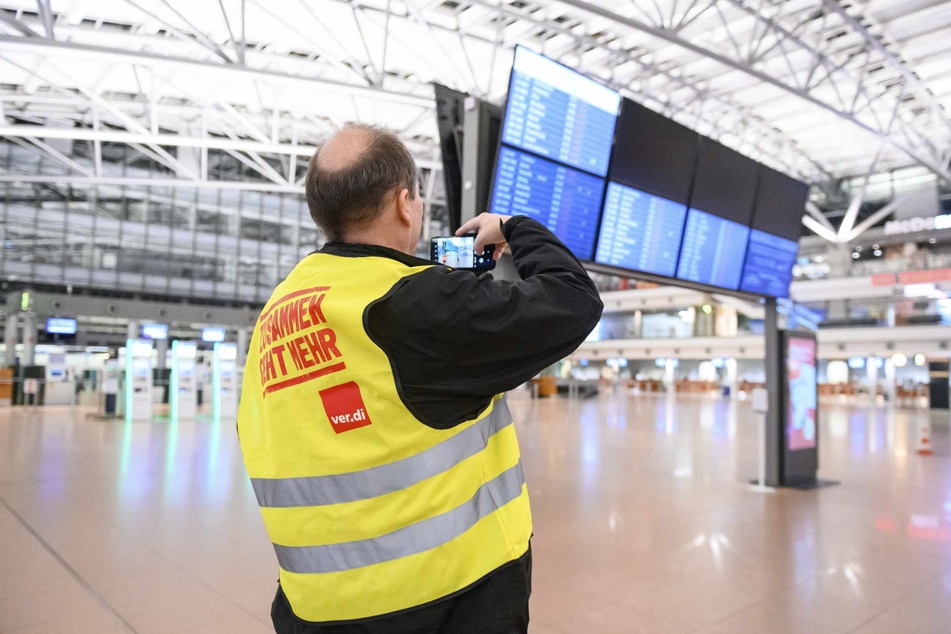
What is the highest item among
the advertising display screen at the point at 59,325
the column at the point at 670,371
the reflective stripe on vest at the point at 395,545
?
the advertising display screen at the point at 59,325

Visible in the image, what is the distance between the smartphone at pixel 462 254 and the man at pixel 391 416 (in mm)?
265

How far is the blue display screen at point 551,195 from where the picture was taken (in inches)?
212

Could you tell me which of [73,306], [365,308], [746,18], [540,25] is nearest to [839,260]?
[746,18]

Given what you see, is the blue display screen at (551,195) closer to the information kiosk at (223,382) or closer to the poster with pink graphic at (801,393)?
the poster with pink graphic at (801,393)

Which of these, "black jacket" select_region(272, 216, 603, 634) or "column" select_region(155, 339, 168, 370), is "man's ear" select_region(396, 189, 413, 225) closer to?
"black jacket" select_region(272, 216, 603, 634)

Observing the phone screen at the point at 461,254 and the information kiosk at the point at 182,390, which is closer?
the phone screen at the point at 461,254

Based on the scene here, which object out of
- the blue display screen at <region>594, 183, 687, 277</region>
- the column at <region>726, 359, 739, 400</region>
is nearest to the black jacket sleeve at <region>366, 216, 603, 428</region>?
the blue display screen at <region>594, 183, 687, 277</region>

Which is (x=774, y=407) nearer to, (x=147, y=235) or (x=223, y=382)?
(x=223, y=382)

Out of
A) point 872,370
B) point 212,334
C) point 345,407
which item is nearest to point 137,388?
point 212,334

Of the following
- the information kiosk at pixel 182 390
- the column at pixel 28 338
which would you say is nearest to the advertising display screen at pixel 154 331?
the column at pixel 28 338

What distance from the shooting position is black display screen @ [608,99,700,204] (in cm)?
652

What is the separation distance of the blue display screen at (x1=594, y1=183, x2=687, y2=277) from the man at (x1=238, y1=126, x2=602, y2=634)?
5.34 m

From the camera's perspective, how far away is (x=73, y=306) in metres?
30.1

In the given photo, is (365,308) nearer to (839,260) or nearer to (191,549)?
(191,549)
